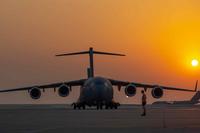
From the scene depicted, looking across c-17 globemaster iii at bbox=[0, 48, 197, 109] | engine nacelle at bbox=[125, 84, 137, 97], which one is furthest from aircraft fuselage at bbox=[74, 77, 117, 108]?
engine nacelle at bbox=[125, 84, 137, 97]

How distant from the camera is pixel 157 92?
52938 millimetres

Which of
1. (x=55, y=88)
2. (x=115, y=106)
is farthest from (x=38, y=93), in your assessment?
(x=115, y=106)

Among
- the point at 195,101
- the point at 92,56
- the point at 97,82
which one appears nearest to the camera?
the point at 97,82

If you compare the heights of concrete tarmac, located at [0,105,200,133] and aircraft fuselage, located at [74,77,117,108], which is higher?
aircraft fuselage, located at [74,77,117,108]

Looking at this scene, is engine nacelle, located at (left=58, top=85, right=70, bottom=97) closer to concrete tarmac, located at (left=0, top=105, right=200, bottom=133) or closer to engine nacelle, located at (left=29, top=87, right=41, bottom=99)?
engine nacelle, located at (left=29, top=87, right=41, bottom=99)

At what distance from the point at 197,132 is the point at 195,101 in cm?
9890

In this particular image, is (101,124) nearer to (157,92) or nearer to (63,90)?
(63,90)

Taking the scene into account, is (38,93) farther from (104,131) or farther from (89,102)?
(104,131)

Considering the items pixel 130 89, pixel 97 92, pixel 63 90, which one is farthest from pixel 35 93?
pixel 130 89

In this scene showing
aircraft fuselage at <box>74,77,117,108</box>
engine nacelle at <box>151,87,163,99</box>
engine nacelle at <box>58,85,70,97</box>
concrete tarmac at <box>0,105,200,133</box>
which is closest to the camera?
concrete tarmac at <box>0,105,200,133</box>

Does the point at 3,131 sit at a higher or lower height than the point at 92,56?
lower

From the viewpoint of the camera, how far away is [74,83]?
2100 inches

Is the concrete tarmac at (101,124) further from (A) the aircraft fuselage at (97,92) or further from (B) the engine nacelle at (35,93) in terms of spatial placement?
(B) the engine nacelle at (35,93)

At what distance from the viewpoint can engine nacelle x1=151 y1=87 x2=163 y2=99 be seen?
173 ft
